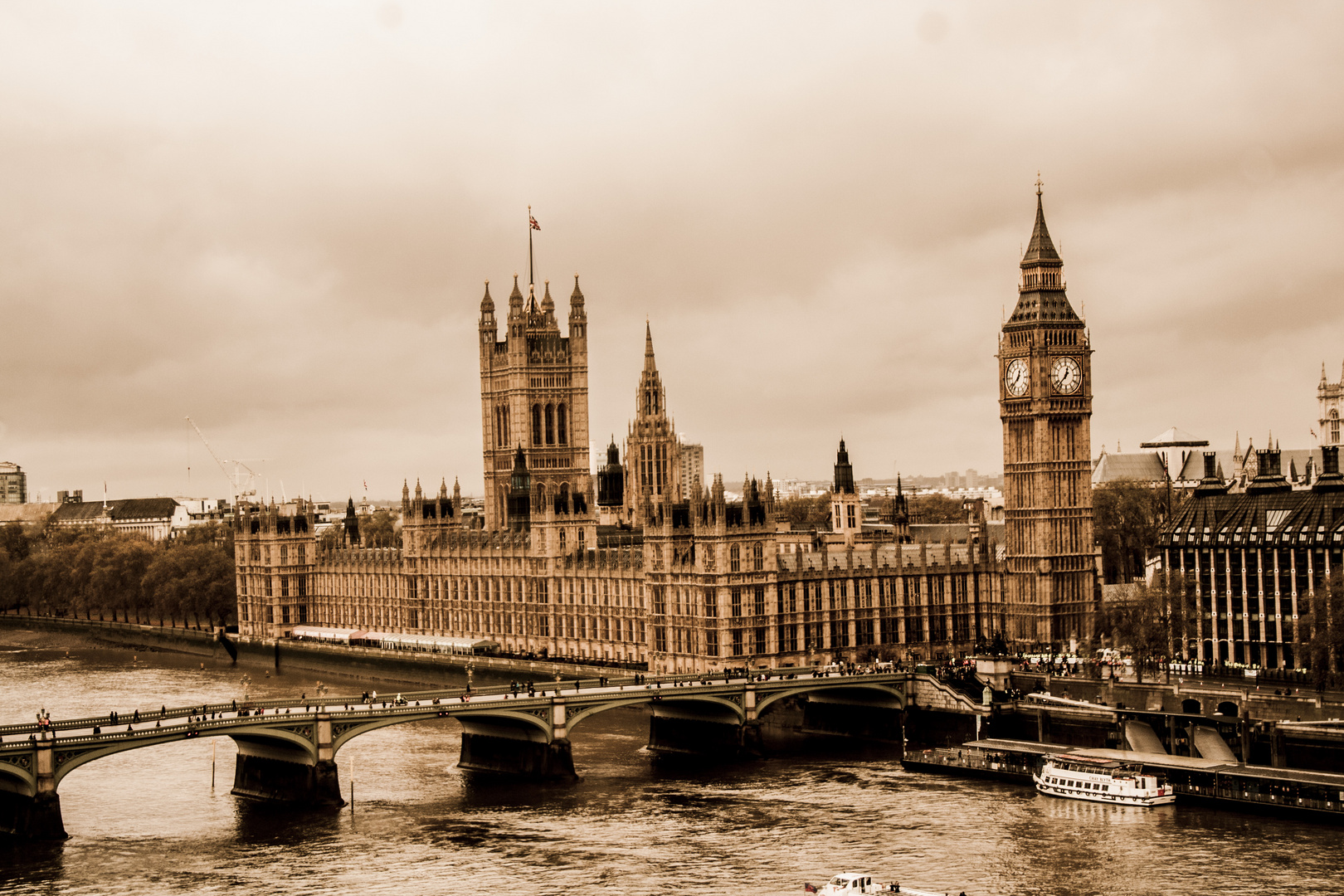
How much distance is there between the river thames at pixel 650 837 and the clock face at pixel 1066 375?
107ft

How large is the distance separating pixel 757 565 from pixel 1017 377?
21742mm

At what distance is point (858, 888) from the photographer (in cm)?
7044

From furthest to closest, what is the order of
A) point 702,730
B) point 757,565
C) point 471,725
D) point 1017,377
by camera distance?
point 1017,377
point 757,565
point 702,730
point 471,725

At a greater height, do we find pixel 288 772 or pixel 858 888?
pixel 288 772

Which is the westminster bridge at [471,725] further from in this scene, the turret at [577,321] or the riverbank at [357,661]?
the turret at [577,321]

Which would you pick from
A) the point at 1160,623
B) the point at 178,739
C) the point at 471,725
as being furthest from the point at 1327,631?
the point at 178,739

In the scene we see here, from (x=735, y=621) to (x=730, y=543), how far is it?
4.94 m

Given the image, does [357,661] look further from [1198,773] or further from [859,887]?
[859,887]

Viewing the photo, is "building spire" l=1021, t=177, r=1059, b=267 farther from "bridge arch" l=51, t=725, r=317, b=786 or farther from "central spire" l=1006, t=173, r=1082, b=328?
"bridge arch" l=51, t=725, r=317, b=786

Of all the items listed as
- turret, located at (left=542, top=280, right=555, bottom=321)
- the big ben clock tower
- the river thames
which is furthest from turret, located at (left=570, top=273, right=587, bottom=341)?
the river thames

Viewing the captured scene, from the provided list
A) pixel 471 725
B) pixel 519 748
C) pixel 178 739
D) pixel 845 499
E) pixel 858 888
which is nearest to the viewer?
pixel 858 888

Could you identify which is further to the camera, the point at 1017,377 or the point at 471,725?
the point at 1017,377

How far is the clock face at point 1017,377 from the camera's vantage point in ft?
422

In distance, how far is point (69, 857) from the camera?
81.4 m
